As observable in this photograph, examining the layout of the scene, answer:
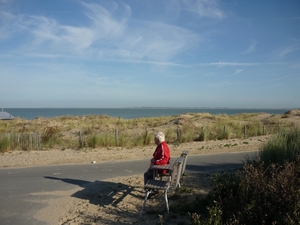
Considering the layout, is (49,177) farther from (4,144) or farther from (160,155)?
(4,144)

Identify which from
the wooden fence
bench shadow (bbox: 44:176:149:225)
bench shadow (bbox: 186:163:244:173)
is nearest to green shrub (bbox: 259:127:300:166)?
bench shadow (bbox: 186:163:244:173)

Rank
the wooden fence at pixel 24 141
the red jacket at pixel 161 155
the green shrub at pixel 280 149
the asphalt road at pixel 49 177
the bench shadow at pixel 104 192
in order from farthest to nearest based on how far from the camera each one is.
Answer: the wooden fence at pixel 24 141 < the green shrub at pixel 280 149 < the bench shadow at pixel 104 192 < the red jacket at pixel 161 155 < the asphalt road at pixel 49 177

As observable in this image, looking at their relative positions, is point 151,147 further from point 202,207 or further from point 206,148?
point 202,207

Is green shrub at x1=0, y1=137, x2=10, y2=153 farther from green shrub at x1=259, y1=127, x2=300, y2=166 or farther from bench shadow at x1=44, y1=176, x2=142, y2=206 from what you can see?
green shrub at x1=259, y1=127, x2=300, y2=166

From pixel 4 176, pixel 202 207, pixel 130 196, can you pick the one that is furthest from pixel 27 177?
pixel 202 207

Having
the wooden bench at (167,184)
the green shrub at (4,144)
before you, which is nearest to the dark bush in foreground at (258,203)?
the wooden bench at (167,184)

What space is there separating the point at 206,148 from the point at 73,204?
31.6 ft

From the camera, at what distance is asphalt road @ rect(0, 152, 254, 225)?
6.45 m

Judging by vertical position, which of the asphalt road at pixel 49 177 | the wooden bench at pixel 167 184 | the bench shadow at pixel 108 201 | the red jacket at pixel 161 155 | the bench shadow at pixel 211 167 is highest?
the red jacket at pixel 161 155

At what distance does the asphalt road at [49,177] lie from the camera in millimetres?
6445

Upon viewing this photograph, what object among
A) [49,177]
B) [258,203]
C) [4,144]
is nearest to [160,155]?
[258,203]

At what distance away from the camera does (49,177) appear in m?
9.34

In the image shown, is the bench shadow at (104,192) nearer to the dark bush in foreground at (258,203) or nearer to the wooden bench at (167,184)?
the wooden bench at (167,184)

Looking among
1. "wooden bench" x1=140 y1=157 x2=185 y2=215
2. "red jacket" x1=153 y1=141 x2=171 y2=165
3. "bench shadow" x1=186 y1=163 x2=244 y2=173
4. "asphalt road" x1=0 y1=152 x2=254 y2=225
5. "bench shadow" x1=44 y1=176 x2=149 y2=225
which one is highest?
"red jacket" x1=153 y1=141 x2=171 y2=165
